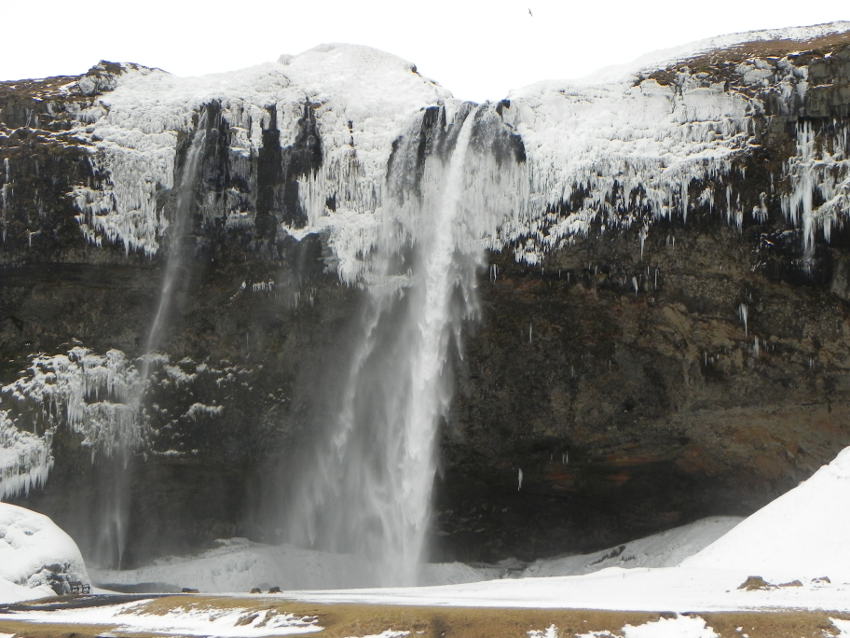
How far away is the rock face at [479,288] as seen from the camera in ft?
76.6

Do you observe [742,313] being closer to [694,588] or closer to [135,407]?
[694,588]

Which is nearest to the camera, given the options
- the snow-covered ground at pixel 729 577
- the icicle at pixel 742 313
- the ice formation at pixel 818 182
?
the snow-covered ground at pixel 729 577

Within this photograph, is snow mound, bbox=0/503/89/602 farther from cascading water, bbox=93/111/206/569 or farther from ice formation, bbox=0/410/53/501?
cascading water, bbox=93/111/206/569

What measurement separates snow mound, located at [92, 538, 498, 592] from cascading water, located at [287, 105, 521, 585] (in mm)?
610

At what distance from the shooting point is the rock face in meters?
23.3

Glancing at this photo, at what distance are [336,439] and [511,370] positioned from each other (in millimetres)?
5058

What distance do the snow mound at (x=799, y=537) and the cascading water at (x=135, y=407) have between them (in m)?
14.8

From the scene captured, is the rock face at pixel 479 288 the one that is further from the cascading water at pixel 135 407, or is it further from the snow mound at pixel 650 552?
the snow mound at pixel 650 552

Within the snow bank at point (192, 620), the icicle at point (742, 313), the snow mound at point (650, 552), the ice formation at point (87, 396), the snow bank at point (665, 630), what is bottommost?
the snow mound at point (650, 552)

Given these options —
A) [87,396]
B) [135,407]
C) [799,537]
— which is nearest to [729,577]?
[799,537]

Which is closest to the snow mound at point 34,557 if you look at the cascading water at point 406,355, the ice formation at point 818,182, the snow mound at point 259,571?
the snow mound at point 259,571

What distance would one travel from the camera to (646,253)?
78.3 feet

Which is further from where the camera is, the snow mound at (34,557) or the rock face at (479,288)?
the rock face at (479,288)

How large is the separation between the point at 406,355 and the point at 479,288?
2.60 m
